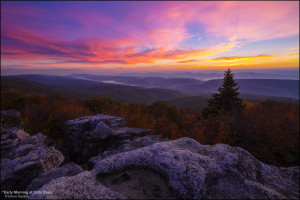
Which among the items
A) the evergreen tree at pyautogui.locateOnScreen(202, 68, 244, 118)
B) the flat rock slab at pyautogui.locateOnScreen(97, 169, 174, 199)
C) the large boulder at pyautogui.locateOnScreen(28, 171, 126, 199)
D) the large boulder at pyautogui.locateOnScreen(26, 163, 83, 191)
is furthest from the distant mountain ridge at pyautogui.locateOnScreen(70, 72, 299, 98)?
the large boulder at pyautogui.locateOnScreen(26, 163, 83, 191)

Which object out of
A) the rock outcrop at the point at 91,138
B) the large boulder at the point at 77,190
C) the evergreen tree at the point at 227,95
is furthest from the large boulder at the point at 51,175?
the evergreen tree at the point at 227,95

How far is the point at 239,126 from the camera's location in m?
8.65

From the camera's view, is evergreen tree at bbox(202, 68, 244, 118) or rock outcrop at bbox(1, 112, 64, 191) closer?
rock outcrop at bbox(1, 112, 64, 191)

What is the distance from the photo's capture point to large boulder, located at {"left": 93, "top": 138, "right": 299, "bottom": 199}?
2.89 meters

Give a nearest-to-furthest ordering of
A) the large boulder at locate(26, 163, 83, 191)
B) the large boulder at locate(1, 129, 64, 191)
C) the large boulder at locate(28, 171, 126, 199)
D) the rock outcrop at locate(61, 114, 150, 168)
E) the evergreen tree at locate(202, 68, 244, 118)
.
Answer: the large boulder at locate(28, 171, 126, 199) < the large boulder at locate(26, 163, 83, 191) < the large boulder at locate(1, 129, 64, 191) < the rock outcrop at locate(61, 114, 150, 168) < the evergreen tree at locate(202, 68, 244, 118)

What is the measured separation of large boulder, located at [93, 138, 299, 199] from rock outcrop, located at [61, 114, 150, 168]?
3.02 metres

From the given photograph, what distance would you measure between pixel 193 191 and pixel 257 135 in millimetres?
7524

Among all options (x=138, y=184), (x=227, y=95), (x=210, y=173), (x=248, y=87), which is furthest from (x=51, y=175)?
(x=248, y=87)

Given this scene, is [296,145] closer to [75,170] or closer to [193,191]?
[193,191]

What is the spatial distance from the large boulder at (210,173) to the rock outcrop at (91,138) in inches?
119

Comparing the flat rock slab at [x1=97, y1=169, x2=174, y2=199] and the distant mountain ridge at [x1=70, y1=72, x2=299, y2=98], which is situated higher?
the distant mountain ridge at [x1=70, y1=72, x2=299, y2=98]

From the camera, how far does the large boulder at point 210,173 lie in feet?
9.47

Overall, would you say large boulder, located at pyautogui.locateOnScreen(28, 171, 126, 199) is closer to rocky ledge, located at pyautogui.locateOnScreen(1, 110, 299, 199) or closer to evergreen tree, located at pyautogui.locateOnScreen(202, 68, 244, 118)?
rocky ledge, located at pyautogui.locateOnScreen(1, 110, 299, 199)

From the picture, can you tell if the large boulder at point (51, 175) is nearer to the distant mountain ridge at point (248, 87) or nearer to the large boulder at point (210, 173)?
the large boulder at point (210, 173)
